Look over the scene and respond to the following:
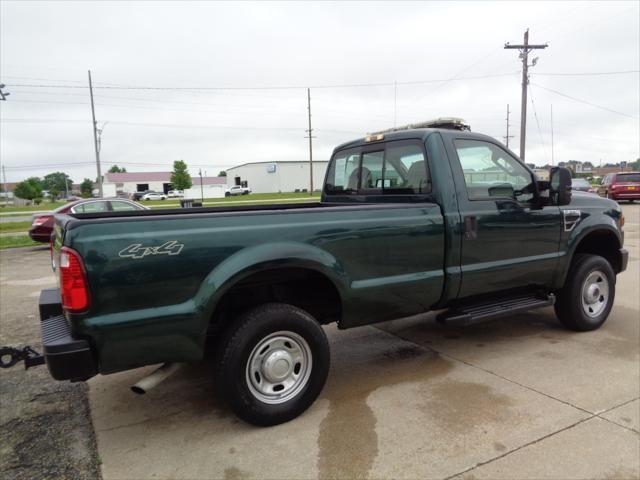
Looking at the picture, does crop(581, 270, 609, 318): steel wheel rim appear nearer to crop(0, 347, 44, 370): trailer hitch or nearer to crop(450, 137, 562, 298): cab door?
crop(450, 137, 562, 298): cab door

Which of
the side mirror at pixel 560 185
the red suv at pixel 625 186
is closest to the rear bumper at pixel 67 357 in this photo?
the side mirror at pixel 560 185

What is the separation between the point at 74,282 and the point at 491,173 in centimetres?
341

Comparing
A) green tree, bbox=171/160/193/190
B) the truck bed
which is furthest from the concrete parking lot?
green tree, bbox=171/160/193/190

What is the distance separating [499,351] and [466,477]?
2.10 meters

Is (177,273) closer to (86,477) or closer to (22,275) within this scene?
(86,477)

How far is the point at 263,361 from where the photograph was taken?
307 cm

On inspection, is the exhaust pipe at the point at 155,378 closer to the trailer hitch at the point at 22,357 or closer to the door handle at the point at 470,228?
the trailer hitch at the point at 22,357

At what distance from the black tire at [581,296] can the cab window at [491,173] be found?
1.03 metres

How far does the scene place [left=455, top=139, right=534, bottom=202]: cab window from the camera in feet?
13.0

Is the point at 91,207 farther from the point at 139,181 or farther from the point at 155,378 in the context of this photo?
the point at 139,181

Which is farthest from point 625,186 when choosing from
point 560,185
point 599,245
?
point 560,185

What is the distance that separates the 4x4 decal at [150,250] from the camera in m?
2.56

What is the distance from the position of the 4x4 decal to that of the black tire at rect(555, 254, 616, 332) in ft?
12.7

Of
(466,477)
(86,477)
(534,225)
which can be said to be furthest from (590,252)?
(86,477)
